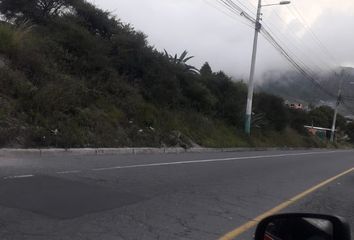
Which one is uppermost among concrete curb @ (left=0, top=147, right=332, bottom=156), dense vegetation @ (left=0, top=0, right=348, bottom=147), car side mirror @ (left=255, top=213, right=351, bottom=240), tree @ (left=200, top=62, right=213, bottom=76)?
tree @ (left=200, top=62, right=213, bottom=76)

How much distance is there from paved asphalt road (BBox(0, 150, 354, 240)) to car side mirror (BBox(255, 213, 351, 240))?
A: 13.1 feet

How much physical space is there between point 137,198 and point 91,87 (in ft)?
48.5

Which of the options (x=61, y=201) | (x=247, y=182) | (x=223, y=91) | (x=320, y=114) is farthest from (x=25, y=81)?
(x=320, y=114)

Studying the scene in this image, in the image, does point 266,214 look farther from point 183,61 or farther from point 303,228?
point 183,61

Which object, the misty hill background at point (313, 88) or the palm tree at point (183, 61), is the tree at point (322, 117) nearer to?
the misty hill background at point (313, 88)

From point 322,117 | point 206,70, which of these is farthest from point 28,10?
point 322,117

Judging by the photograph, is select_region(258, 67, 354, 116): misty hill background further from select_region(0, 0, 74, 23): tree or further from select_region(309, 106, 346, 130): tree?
select_region(0, 0, 74, 23): tree

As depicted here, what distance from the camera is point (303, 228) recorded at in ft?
9.20

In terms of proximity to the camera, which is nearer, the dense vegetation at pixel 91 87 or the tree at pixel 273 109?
the dense vegetation at pixel 91 87

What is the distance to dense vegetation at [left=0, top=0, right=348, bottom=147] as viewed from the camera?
18.6 meters

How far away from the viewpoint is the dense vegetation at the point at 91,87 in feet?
60.9

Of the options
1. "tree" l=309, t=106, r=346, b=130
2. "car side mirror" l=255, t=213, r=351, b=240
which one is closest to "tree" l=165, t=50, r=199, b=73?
"car side mirror" l=255, t=213, r=351, b=240

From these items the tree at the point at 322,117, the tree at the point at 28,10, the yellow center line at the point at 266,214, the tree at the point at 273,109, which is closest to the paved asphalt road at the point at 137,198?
the yellow center line at the point at 266,214

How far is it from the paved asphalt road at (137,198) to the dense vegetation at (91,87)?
399 cm
